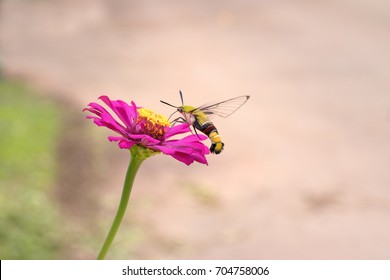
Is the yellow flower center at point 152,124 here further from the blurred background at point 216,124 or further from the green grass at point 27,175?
the blurred background at point 216,124

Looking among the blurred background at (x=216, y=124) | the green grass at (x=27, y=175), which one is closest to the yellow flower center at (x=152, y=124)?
the green grass at (x=27, y=175)

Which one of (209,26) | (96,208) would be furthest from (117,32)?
(96,208)

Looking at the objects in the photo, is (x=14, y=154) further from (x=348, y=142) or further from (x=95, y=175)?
(x=348, y=142)

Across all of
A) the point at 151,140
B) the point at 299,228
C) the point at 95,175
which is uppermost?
the point at 95,175

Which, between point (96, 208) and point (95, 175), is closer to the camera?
point (96, 208)

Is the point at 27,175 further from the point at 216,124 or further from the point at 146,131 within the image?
the point at 146,131

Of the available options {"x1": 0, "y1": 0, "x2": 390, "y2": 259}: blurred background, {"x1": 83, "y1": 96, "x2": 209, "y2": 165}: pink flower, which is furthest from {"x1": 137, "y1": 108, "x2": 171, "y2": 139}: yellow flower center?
{"x1": 0, "y1": 0, "x2": 390, "y2": 259}: blurred background
